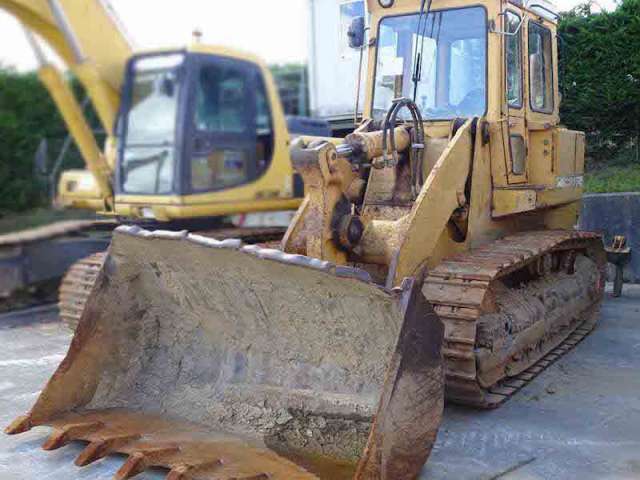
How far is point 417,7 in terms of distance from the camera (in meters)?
5.44

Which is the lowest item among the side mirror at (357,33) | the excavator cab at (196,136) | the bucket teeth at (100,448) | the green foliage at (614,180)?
the bucket teeth at (100,448)

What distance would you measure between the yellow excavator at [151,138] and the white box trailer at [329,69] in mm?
3417

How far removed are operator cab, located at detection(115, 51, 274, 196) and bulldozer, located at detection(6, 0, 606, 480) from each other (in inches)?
64.0

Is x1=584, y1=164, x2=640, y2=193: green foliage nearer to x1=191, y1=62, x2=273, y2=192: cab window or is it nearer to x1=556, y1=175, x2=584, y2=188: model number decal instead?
x1=556, y1=175, x2=584, y2=188: model number decal

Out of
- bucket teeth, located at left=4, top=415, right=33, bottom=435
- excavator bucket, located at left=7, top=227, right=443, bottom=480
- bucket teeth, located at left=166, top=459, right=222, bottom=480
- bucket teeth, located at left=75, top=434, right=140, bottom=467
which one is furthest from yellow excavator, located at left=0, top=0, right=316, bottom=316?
bucket teeth, located at left=166, top=459, right=222, bottom=480

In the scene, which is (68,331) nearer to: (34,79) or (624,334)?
(624,334)

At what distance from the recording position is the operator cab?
21.2 feet

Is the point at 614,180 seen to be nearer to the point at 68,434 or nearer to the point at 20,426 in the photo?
the point at 68,434

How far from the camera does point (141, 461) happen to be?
3312 mm

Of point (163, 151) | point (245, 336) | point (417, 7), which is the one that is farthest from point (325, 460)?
point (163, 151)

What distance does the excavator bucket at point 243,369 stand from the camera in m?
3.14

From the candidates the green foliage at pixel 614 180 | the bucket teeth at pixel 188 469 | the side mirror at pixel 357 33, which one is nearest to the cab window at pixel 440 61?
the side mirror at pixel 357 33

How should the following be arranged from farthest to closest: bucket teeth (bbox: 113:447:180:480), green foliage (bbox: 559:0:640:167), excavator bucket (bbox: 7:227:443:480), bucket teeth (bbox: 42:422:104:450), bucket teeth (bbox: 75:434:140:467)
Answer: green foliage (bbox: 559:0:640:167), bucket teeth (bbox: 42:422:104:450), bucket teeth (bbox: 75:434:140:467), bucket teeth (bbox: 113:447:180:480), excavator bucket (bbox: 7:227:443:480)

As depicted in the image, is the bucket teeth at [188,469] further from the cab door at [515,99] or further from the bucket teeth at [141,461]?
the cab door at [515,99]
